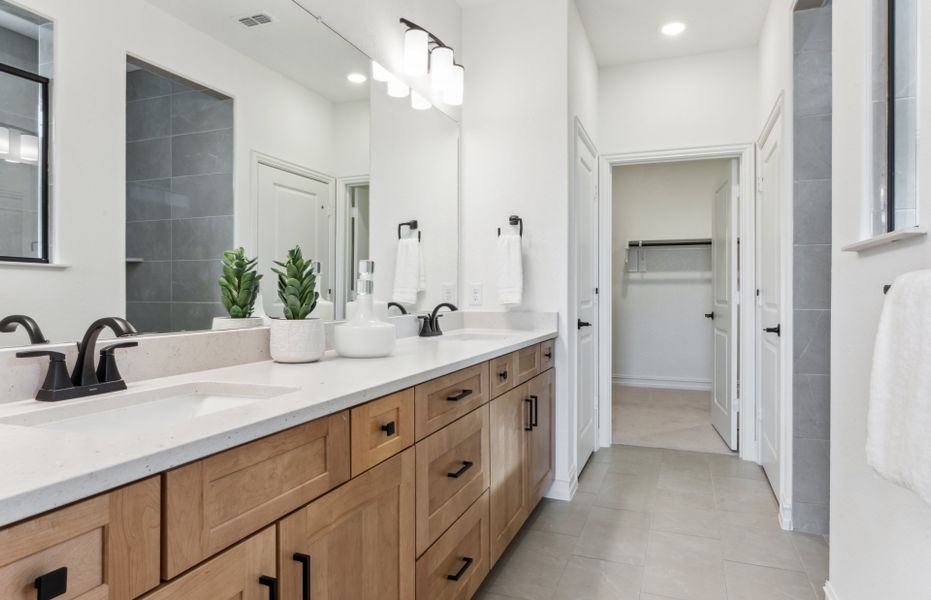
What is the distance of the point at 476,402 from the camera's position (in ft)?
5.88

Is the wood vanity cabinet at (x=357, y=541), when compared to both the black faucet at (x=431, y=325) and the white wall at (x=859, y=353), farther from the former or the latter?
the black faucet at (x=431, y=325)

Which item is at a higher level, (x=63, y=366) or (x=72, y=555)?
(x=63, y=366)

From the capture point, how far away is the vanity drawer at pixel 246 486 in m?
0.74

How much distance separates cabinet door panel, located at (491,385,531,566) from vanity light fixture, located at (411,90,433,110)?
1.42 m

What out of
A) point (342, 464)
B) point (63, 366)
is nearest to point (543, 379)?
point (342, 464)

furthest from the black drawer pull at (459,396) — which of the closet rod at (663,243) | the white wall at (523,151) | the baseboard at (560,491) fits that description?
the closet rod at (663,243)

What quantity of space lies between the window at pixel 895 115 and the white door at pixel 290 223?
5.38 feet

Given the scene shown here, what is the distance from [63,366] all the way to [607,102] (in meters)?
3.60

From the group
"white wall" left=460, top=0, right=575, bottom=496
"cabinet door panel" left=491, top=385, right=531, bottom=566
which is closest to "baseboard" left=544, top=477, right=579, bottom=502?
"white wall" left=460, top=0, right=575, bottom=496

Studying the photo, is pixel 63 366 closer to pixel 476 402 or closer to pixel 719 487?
pixel 476 402

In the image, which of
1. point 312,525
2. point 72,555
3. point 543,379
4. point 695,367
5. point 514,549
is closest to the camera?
point 72,555

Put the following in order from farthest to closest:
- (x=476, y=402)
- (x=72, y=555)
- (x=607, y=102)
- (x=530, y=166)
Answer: (x=607, y=102) < (x=530, y=166) < (x=476, y=402) < (x=72, y=555)

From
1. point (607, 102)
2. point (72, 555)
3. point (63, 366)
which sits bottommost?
point (72, 555)

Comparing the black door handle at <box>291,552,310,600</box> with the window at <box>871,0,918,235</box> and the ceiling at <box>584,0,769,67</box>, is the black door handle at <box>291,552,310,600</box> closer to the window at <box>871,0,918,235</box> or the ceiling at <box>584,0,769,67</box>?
the window at <box>871,0,918,235</box>
